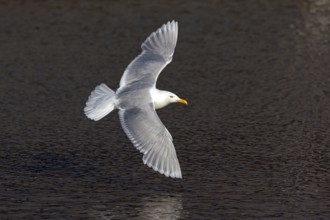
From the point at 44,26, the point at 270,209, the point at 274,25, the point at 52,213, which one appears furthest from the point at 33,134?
the point at 274,25

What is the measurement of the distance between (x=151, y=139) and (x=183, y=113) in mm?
2622

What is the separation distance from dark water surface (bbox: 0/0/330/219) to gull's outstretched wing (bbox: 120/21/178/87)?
722mm

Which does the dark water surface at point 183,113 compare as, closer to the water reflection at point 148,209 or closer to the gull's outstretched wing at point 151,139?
the water reflection at point 148,209

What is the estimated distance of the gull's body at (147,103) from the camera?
788 centimetres

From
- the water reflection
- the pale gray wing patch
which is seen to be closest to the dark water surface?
the water reflection

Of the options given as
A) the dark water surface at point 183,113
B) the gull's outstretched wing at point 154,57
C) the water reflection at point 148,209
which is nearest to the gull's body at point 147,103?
the gull's outstretched wing at point 154,57

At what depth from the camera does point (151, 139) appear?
799 centimetres

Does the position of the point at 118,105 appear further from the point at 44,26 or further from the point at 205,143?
the point at 44,26

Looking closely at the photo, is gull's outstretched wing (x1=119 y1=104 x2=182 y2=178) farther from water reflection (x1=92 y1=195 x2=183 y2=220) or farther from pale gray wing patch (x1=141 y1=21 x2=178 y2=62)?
pale gray wing patch (x1=141 y1=21 x2=178 y2=62)

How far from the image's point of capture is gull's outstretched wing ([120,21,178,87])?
30.5 feet

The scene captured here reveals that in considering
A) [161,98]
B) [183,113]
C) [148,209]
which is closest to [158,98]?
[161,98]

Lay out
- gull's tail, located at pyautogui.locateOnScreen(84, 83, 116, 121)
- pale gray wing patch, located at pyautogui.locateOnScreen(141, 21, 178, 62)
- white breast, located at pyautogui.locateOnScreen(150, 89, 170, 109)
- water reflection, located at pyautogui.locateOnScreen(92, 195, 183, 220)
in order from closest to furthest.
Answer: water reflection, located at pyautogui.locateOnScreen(92, 195, 183, 220)
gull's tail, located at pyautogui.locateOnScreen(84, 83, 116, 121)
white breast, located at pyautogui.locateOnScreen(150, 89, 170, 109)
pale gray wing patch, located at pyautogui.locateOnScreen(141, 21, 178, 62)

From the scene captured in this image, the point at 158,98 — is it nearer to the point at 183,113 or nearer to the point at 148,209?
the point at 148,209

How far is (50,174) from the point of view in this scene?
8.56m
